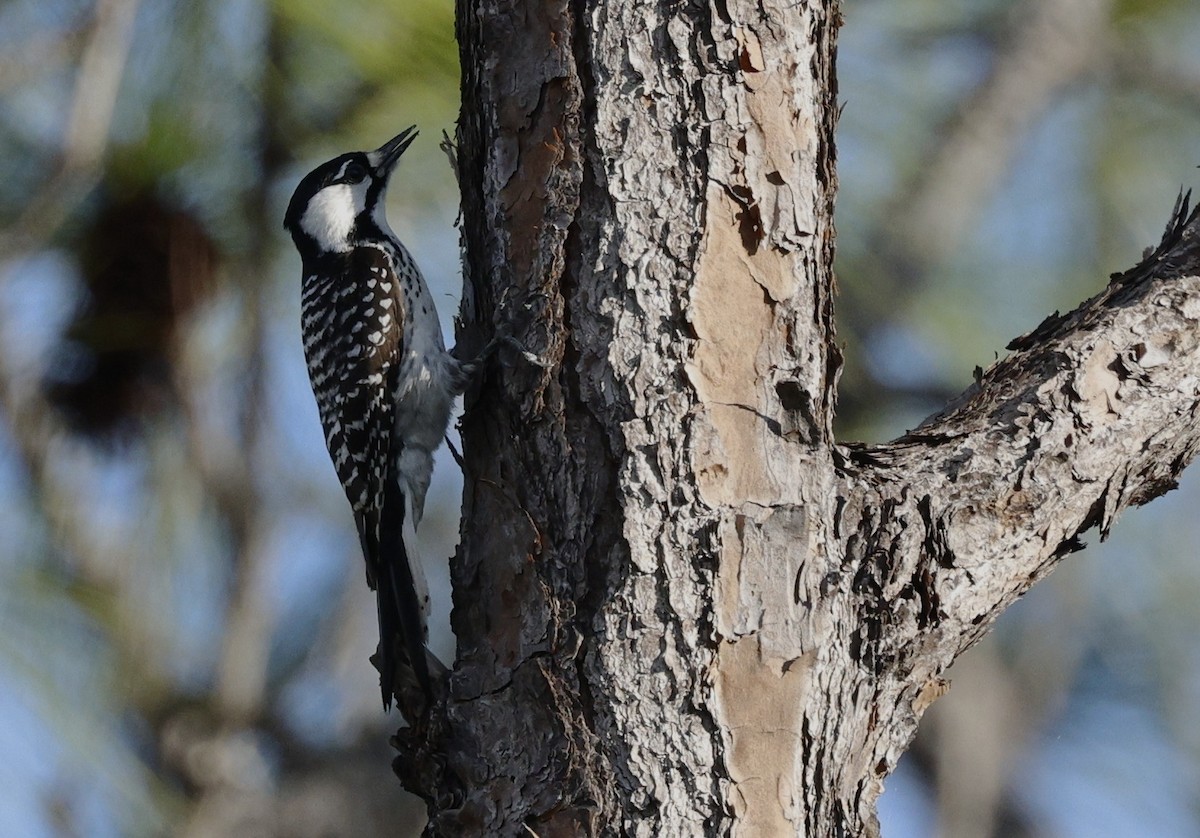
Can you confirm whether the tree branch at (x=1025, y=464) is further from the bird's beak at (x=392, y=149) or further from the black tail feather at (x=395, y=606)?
the bird's beak at (x=392, y=149)

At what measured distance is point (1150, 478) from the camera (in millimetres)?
2037

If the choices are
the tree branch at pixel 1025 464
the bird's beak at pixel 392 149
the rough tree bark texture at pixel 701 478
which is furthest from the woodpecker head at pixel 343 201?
the tree branch at pixel 1025 464

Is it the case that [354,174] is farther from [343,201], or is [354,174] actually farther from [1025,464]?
[1025,464]

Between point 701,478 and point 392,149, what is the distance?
61.2 inches

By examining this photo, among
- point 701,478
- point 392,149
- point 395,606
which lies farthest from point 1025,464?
point 392,149

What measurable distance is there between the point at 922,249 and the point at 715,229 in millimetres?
1751

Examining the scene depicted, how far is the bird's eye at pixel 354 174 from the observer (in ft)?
9.98

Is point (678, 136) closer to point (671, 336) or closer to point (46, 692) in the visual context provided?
point (671, 336)

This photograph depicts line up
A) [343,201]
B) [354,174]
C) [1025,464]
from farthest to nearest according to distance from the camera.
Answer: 1. [343,201]
2. [354,174]
3. [1025,464]

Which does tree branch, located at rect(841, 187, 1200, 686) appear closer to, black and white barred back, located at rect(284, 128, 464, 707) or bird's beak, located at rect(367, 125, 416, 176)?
black and white barred back, located at rect(284, 128, 464, 707)

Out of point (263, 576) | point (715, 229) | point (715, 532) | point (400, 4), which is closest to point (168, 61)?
point (400, 4)

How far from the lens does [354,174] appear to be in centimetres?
311

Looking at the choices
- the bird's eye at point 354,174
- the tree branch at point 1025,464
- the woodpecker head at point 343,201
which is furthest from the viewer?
the bird's eye at point 354,174

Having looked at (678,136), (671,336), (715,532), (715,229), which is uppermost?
(678,136)
